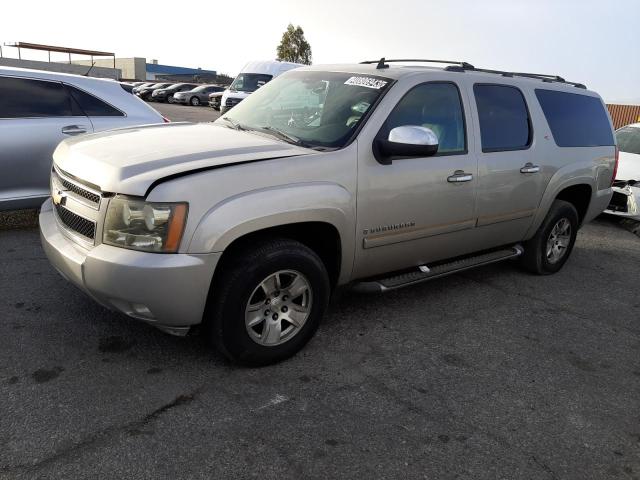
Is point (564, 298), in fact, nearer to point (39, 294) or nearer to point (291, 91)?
point (291, 91)

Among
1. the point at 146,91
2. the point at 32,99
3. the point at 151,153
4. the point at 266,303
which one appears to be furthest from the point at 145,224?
the point at 146,91

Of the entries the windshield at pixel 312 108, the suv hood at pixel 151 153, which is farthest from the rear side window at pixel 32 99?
the windshield at pixel 312 108

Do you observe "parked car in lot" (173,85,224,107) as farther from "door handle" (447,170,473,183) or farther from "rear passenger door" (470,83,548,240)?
"door handle" (447,170,473,183)

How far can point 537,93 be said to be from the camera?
16.4 ft

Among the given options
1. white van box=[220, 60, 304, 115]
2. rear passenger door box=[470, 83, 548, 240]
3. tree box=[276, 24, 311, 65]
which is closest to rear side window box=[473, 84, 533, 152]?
rear passenger door box=[470, 83, 548, 240]

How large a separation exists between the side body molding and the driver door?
13 cm

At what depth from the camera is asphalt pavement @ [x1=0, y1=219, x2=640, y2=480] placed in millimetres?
2553

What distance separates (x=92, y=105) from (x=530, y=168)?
14.3 ft

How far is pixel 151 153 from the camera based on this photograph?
3135 millimetres

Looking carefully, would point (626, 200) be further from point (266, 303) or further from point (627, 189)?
point (266, 303)

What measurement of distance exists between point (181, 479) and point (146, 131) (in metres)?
2.34

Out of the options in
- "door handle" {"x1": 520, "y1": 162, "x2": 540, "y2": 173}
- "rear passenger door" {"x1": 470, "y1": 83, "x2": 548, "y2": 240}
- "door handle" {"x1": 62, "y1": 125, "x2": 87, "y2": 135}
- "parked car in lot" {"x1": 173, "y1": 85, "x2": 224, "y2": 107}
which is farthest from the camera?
"parked car in lot" {"x1": 173, "y1": 85, "x2": 224, "y2": 107}

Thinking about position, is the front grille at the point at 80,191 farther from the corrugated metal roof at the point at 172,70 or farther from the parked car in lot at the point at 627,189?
the corrugated metal roof at the point at 172,70

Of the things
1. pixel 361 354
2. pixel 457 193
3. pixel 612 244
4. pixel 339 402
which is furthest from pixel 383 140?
pixel 612 244
